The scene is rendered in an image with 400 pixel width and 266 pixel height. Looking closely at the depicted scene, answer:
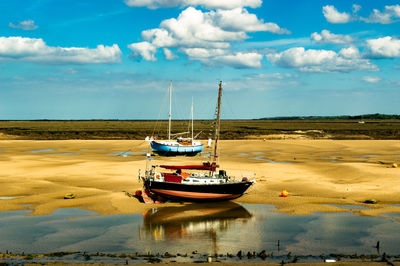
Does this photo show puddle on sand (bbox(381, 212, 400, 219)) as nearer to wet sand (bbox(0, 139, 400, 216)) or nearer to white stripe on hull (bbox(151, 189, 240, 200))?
wet sand (bbox(0, 139, 400, 216))

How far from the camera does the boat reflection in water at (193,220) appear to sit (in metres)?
22.5

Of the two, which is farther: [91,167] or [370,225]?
[91,167]

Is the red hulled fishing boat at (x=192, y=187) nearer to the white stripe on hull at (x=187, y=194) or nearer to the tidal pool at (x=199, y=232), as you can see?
the white stripe on hull at (x=187, y=194)

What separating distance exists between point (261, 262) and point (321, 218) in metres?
9.46

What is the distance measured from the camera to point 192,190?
29.4 meters

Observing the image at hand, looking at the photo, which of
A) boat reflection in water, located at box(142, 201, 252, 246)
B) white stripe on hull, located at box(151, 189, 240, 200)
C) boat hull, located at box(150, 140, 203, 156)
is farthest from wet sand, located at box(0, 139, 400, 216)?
boat hull, located at box(150, 140, 203, 156)

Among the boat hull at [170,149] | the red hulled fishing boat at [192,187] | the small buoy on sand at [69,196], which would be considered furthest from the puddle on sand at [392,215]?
the boat hull at [170,149]

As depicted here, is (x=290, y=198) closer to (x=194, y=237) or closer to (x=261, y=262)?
(x=194, y=237)

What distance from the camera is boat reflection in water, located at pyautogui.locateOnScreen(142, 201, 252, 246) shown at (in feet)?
73.9

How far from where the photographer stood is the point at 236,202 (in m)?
30.8

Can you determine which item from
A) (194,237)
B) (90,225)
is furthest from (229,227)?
(90,225)

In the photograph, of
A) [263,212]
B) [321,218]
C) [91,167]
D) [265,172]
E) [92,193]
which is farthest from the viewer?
[91,167]

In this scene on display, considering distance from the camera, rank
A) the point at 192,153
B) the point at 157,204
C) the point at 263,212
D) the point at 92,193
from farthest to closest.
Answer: the point at 192,153
the point at 92,193
the point at 157,204
the point at 263,212

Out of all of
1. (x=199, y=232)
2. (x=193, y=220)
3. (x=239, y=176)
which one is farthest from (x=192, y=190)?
(x=239, y=176)
